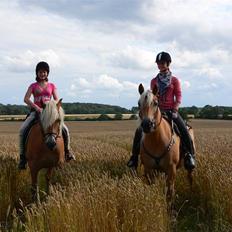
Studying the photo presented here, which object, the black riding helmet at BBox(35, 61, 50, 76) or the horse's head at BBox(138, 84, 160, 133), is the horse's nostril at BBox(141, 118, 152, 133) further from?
the black riding helmet at BBox(35, 61, 50, 76)

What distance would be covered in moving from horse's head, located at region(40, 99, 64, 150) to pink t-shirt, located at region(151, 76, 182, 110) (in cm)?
208

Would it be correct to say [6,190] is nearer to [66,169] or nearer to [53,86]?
[66,169]

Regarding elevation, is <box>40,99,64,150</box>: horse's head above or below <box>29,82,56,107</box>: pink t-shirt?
below

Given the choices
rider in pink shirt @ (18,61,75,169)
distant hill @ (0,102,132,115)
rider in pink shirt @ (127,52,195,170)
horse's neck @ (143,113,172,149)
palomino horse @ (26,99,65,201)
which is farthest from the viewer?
distant hill @ (0,102,132,115)

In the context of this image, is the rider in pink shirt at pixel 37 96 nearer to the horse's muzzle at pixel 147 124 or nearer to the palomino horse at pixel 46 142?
the palomino horse at pixel 46 142

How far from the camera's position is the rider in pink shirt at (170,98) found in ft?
27.8

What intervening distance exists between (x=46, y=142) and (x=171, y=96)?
2732mm

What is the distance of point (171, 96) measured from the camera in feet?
28.3

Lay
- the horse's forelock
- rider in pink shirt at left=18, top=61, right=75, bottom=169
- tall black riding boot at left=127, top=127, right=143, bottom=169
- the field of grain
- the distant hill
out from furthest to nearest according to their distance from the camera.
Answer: the distant hill, rider in pink shirt at left=18, top=61, right=75, bottom=169, tall black riding boot at left=127, top=127, right=143, bottom=169, the horse's forelock, the field of grain

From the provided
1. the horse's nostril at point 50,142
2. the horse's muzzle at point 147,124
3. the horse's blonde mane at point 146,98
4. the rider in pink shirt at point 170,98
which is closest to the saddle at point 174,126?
the rider in pink shirt at point 170,98

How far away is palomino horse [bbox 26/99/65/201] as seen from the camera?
838cm

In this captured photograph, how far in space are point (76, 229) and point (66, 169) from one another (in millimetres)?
4977

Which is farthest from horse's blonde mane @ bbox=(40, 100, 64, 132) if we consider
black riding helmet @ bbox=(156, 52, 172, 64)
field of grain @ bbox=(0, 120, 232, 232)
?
black riding helmet @ bbox=(156, 52, 172, 64)

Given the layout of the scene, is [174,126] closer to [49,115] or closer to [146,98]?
[146,98]
